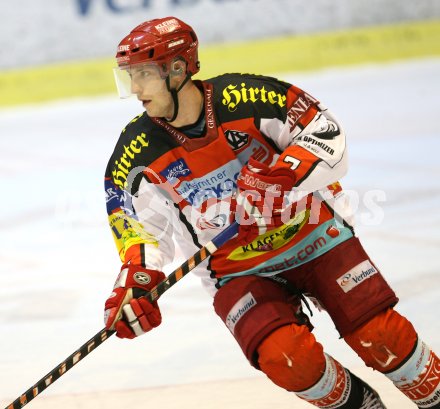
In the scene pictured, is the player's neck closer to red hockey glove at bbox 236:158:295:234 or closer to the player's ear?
the player's ear

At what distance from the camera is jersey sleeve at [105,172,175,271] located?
2707mm

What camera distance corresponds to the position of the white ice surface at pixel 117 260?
3217mm

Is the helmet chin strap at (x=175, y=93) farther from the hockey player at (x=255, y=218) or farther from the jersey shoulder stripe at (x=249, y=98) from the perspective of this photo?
the jersey shoulder stripe at (x=249, y=98)

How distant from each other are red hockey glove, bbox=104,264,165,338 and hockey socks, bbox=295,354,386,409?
455 millimetres

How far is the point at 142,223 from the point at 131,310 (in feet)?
1.01

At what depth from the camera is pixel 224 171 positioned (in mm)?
2689

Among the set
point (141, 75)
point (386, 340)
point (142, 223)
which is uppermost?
point (141, 75)

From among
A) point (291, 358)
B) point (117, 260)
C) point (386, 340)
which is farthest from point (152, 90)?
point (117, 260)

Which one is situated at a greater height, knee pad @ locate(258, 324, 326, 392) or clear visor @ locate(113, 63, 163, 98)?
clear visor @ locate(113, 63, 163, 98)

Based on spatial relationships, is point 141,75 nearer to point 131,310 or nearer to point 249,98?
point 249,98

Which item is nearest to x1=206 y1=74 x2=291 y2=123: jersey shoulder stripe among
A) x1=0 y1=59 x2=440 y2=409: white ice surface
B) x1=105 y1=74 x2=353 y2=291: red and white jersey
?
x1=105 y1=74 x2=353 y2=291: red and white jersey

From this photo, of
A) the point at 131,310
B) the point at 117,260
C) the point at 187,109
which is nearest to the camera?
the point at 131,310

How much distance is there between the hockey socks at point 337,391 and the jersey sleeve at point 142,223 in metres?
0.57

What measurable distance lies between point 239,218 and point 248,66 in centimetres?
523
